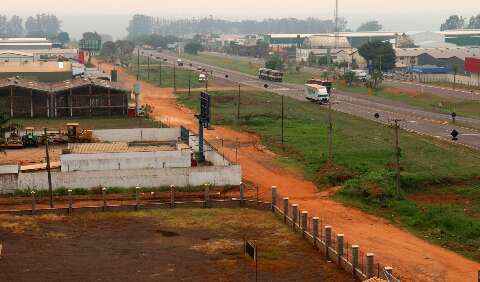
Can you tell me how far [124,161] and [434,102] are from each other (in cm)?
5361

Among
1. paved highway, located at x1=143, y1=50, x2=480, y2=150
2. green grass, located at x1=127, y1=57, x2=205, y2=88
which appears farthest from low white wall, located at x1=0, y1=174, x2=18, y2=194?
green grass, located at x1=127, y1=57, x2=205, y2=88

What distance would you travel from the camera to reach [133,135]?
58.3m

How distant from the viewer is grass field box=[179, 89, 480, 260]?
37719 millimetres

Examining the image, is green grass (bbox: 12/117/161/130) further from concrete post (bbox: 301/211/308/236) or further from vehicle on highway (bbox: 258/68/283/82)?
vehicle on highway (bbox: 258/68/283/82)

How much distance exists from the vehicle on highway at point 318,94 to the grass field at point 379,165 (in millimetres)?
10788

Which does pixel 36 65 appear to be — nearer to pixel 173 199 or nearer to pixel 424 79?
pixel 424 79

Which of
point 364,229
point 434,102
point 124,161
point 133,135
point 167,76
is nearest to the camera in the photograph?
point 364,229

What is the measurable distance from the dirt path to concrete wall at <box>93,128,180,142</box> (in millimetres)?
4118

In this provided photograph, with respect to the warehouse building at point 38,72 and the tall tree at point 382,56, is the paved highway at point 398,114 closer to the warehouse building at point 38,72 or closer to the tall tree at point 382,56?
the tall tree at point 382,56

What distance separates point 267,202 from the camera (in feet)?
133

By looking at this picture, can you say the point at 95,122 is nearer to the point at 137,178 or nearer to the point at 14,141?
the point at 14,141

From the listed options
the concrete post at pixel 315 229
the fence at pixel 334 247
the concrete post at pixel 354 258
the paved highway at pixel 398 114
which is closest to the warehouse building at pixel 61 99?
the paved highway at pixel 398 114

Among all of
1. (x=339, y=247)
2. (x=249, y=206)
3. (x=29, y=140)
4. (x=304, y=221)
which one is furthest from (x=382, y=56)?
(x=339, y=247)

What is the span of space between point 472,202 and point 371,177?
628cm
